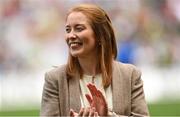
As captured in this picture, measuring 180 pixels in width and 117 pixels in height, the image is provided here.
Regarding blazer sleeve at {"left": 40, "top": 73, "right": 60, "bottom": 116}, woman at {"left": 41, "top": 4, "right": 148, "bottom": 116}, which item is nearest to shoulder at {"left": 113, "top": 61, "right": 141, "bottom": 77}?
woman at {"left": 41, "top": 4, "right": 148, "bottom": 116}

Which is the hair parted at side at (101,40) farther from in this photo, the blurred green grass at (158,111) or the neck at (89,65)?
the blurred green grass at (158,111)

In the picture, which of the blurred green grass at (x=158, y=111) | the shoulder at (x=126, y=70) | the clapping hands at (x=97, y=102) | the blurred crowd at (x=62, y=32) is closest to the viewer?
the clapping hands at (x=97, y=102)

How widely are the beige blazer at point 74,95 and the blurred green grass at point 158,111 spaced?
460 centimetres

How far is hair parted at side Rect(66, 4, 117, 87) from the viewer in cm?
278

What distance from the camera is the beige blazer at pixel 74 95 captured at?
2.79 m

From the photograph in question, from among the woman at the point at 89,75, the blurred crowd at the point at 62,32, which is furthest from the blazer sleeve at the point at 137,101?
the blurred crowd at the point at 62,32

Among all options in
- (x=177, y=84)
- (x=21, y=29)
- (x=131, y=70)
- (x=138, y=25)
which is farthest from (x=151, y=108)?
(x=131, y=70)

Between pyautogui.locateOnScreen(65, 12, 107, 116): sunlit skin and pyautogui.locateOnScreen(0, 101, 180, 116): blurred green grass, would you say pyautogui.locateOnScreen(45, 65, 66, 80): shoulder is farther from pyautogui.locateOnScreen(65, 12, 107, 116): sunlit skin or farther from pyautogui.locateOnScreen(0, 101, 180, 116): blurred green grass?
pyautogui.locateOnScreen(0, 101, 180, 116): blurred green grass

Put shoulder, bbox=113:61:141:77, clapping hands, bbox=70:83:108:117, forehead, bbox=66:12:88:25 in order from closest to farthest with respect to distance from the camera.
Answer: clapping hands, bbox=70:83:108:117
forehead, bbox=66:12:88:25
shoulder, bbox=113:61:141:77

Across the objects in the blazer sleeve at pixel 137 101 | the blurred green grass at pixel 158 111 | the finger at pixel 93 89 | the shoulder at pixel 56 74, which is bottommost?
the blurred green grass at pixel 158 111

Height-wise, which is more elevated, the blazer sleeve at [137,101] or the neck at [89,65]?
the neck at [89,65]

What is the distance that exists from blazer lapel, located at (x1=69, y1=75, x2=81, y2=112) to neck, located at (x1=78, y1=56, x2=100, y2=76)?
0.06 metres

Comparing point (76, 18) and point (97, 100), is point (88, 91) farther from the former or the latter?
point (76, 18)

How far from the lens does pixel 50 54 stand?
962cm
